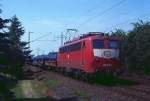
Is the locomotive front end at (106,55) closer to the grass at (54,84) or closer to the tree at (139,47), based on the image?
the grass at (54,84)

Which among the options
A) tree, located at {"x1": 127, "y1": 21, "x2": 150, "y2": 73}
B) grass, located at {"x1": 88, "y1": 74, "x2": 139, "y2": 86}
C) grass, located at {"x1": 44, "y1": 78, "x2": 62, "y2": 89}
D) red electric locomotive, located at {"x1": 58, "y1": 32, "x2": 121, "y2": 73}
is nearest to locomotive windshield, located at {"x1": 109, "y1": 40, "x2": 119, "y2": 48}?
Answer: red electric locomotive, located at {"x1": 58, "y1": 32, "x2": 121, "y2": 73}

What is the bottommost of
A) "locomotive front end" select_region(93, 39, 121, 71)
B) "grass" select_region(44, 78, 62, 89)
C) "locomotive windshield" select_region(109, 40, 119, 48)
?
"grass" select_region(44, 78, 62, 89)

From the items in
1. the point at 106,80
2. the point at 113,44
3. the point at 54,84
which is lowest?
the point at 54,84

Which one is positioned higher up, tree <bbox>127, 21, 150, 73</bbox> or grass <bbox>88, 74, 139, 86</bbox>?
tree <bbox>127, 21, 150, 73</bbox>

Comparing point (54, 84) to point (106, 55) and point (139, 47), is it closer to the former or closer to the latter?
point (106, 55)

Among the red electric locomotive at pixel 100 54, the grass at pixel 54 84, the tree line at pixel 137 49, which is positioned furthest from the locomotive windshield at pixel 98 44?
the tree line at pixel 137 49

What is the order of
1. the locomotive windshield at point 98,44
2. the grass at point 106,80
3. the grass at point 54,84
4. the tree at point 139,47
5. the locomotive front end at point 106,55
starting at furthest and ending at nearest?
the tree at point 139,47 → the grass at point 54,84 → the grass at point 106,80 → the locomotive windshield at point 98,44 → the locomotive front end at point 106,55

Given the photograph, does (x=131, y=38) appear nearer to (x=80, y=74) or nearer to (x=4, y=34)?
(x=80, y=74)

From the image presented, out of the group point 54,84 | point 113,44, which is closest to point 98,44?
point 113,44

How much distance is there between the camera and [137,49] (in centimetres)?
4178

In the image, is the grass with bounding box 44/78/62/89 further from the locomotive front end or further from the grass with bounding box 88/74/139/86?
the locomotive front end

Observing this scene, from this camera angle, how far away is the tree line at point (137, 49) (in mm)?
40875

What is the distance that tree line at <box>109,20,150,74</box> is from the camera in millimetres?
40875

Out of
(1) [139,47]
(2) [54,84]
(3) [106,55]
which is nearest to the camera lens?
(3) [106,55]
